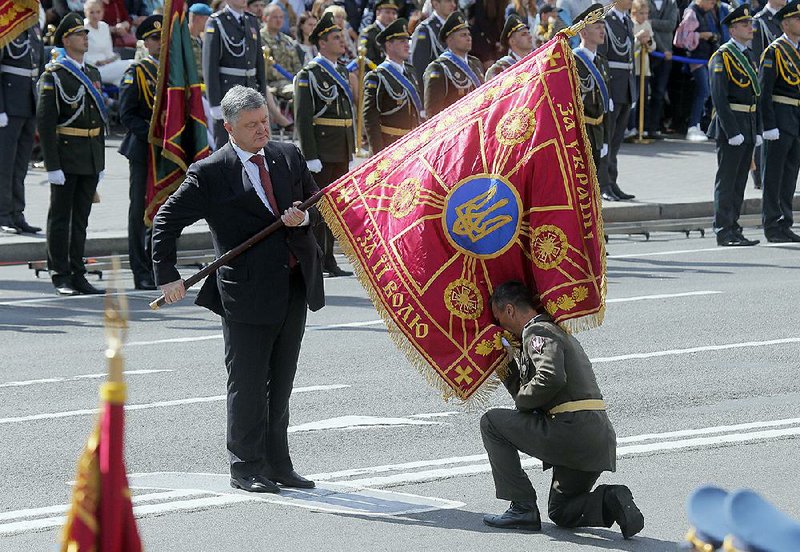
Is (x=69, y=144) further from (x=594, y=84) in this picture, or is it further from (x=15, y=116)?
(x=594, y=84)

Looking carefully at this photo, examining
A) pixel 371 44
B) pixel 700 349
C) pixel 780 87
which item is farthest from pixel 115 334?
pixel 371 44

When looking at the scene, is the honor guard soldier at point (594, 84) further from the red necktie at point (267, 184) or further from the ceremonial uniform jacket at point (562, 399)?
the ceremonial uniform jacket at point (562, 399)

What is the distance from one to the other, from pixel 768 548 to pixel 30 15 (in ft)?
33.1

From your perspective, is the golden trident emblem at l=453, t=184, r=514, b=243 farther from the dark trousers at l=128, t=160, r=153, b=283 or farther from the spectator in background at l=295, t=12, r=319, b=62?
the spectator in background at l=295, t=12, r=319, b=62

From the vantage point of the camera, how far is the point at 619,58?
63.2 feet

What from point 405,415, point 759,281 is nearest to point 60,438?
point 405,415

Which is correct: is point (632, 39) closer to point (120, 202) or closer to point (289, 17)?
point (289, 17)

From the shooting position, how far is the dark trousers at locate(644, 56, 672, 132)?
23.4 metres

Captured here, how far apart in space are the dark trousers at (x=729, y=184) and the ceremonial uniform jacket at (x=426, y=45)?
11.4ft

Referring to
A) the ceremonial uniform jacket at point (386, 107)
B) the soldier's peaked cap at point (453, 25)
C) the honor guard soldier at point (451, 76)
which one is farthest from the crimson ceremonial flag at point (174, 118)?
the soldier's peaked cap at point (453, 25)

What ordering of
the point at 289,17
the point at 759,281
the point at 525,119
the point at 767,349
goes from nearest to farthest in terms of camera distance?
the point at 525,119 < the point at 767,349 < the point at 759,281 < the point at 289,17

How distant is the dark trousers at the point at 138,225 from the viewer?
45.6 ft

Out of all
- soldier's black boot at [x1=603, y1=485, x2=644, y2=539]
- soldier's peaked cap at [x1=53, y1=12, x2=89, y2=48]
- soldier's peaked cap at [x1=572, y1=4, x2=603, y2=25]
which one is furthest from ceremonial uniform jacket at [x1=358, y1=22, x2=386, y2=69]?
soldier's black boot at [x1=603, y1=485, x2=644, y2=539]

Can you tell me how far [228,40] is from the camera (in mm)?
15133
